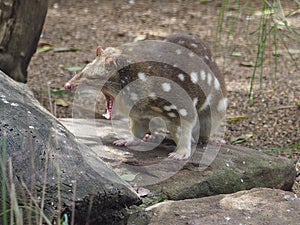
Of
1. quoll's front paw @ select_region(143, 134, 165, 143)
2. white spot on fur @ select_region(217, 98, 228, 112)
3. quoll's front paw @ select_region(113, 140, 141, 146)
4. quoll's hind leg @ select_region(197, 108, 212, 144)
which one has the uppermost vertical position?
white spot on fur @ select_region(217, 98, 228, 112)

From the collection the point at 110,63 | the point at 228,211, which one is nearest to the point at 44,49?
the point at 110,63

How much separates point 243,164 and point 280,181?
0.26 metres

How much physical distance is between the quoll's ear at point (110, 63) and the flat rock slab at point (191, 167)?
492 mm

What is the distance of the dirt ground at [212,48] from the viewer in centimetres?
507

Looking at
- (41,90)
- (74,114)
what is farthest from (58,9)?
(74,114)

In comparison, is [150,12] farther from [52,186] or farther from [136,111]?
[52,186]

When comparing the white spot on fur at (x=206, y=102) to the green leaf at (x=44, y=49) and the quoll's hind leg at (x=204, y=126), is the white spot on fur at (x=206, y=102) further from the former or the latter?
the green leaf at (x=44, y=49)

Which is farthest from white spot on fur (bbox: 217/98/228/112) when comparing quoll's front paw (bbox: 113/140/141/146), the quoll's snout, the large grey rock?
the large grey rock

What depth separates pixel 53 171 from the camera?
2842 millimetres

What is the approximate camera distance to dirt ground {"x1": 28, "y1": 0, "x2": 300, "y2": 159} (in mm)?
5070

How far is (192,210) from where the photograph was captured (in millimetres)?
3203

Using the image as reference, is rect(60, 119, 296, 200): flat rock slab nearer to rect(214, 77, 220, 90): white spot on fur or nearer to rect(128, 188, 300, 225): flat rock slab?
rect(128, 188, 300, 225): flat rock slab

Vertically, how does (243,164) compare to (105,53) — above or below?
below

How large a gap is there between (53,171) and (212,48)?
13.4 ft
